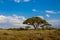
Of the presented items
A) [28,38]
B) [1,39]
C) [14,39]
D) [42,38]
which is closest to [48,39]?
[42,38]

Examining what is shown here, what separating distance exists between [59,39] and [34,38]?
2.28 m

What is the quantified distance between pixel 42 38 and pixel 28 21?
5818 centimetres

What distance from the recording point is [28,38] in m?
16.1

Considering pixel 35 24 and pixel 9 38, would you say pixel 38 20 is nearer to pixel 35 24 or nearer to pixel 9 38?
pixel 35 24

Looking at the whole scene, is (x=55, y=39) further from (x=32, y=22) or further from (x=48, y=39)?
(x=32, y=22)

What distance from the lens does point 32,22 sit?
7281cm

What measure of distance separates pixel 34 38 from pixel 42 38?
2.41ft

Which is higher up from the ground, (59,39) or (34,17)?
(34,17)

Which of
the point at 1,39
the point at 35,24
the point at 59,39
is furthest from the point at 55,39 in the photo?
the point at 35,24

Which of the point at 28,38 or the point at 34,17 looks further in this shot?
the point at 34,17

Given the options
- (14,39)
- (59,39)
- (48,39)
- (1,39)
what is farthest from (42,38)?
(1,39)

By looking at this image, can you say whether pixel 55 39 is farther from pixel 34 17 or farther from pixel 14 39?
pixel 34 17

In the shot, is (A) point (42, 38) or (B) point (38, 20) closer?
(A) point (42, 38)

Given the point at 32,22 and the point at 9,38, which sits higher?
the point at 32,22
